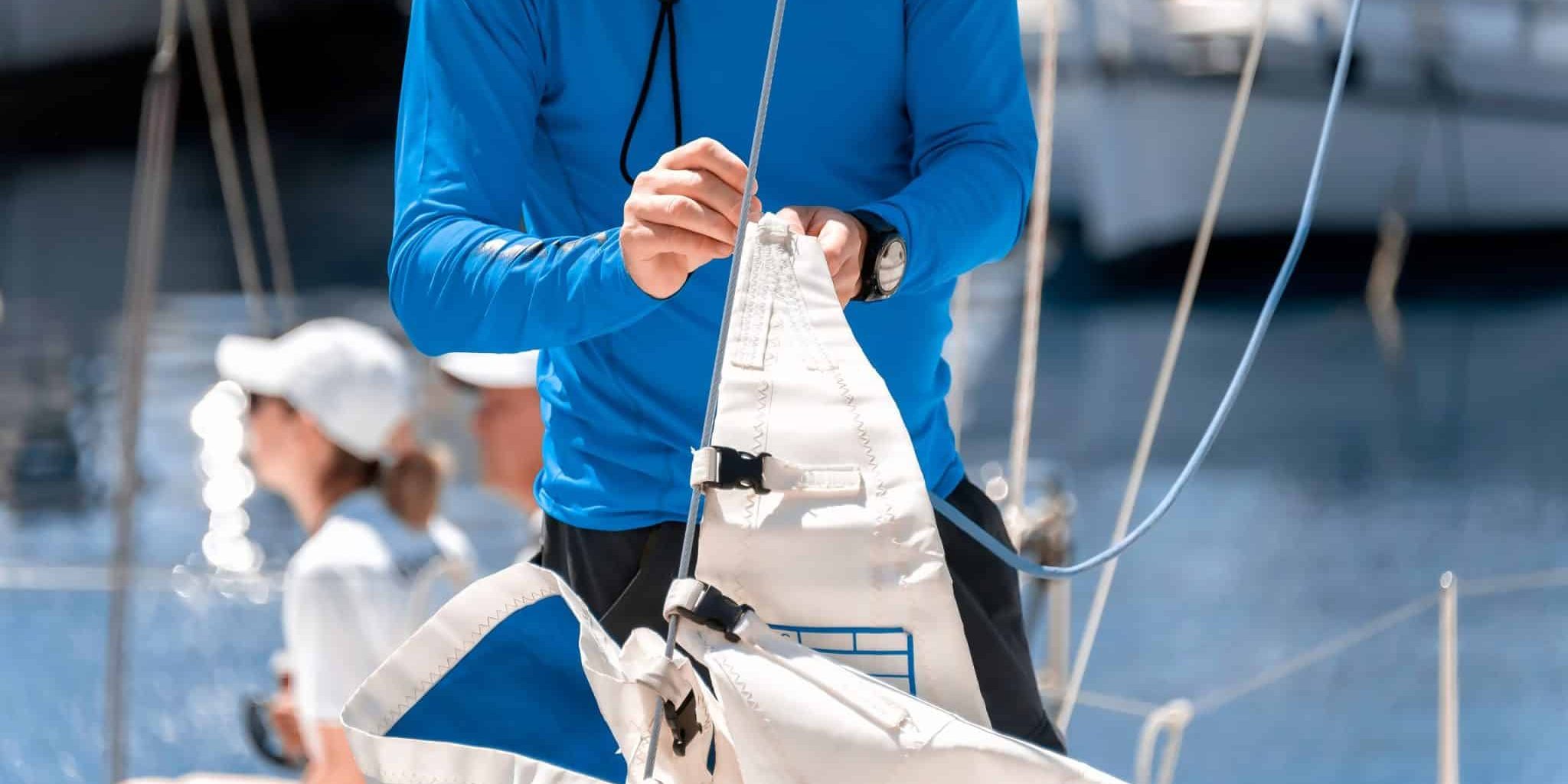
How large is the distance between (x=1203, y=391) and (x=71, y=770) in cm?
494

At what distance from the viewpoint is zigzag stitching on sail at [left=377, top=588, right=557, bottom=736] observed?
68cm

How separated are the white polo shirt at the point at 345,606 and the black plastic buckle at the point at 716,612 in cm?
68

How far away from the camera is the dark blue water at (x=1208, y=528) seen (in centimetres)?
312

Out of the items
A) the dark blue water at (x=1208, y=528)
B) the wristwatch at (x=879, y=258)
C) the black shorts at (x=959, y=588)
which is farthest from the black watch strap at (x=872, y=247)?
the dark blue water at (x=1208, y=528)

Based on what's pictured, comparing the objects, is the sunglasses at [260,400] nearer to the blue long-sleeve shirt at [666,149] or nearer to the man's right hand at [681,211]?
the blue long-sleeve shirt at [666,149]

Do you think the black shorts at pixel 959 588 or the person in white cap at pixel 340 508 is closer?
the black shorts at pixel 959 588

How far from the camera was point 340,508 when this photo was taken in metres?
1.37

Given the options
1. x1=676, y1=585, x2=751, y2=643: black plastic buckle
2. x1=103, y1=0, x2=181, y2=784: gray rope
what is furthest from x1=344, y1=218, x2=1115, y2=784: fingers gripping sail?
x1=103, y1=0, x2=181, y2=784: gray rope

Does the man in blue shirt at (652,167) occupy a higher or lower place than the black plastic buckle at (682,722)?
higher

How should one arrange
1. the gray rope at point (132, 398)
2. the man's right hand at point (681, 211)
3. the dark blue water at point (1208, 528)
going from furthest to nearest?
the dark blue water at point (1208, 528) < the gray rope at point (132, 398) < the man's right hand at point (681, 211)

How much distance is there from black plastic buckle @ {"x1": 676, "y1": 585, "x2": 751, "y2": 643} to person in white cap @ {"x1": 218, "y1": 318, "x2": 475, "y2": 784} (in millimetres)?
681

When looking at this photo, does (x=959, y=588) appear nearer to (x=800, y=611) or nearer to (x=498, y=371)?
(x=800, y=611)

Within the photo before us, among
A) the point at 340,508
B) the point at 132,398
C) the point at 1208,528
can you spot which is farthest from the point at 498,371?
the point at 1208,528

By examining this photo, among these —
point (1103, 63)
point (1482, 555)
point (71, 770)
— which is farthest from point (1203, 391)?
point (71, 770)
